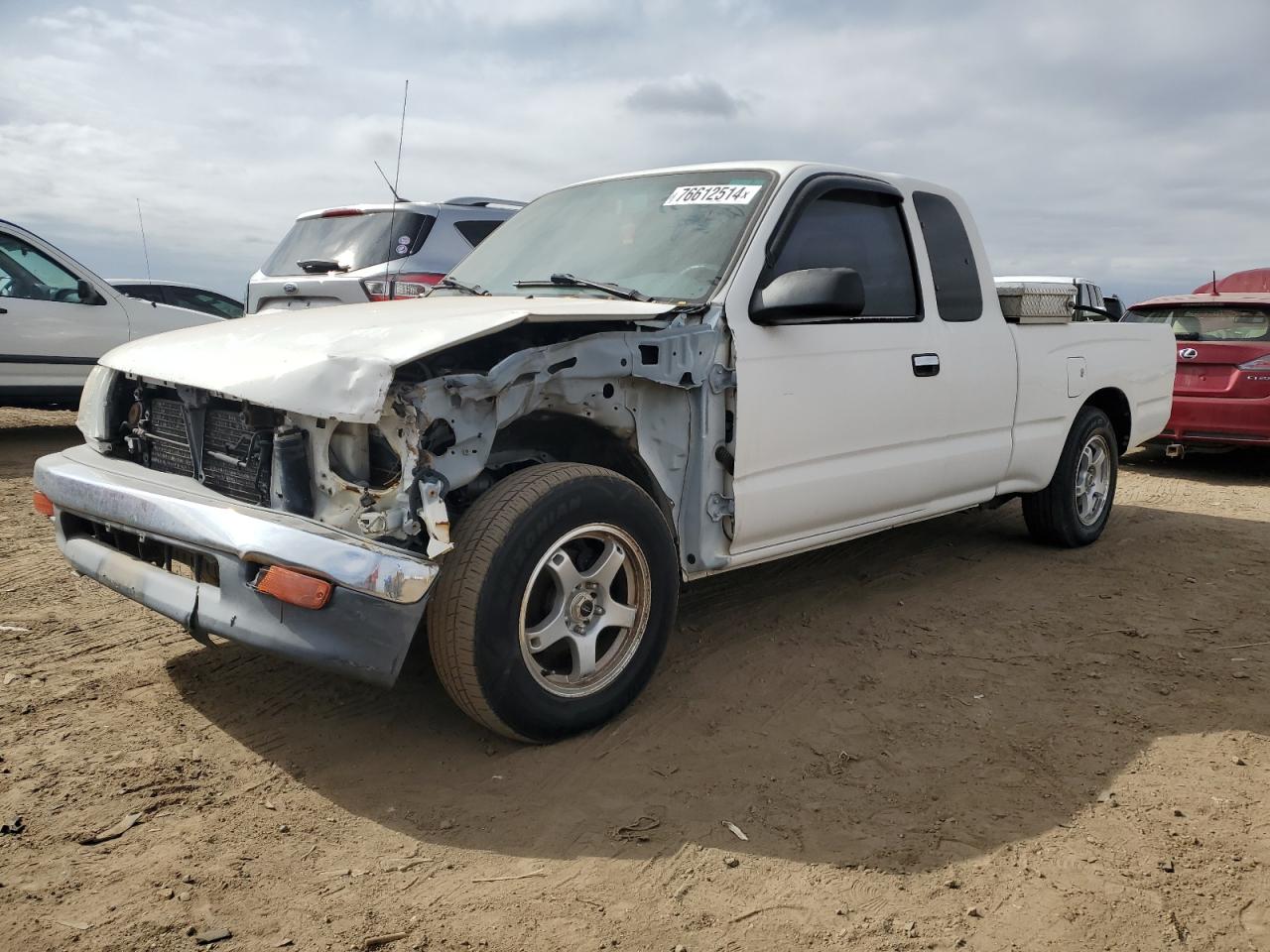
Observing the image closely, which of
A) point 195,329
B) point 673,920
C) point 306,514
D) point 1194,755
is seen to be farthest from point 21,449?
point 1194,755

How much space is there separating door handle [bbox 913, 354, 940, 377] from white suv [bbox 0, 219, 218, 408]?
701 centimetres

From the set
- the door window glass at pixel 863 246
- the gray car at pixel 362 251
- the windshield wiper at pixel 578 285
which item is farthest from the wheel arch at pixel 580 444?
the gray car at pixel 362 251

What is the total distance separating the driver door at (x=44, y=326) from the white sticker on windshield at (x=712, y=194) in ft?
21.0

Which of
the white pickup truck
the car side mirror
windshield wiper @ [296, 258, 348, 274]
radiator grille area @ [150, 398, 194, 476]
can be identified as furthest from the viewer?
the car side mirror

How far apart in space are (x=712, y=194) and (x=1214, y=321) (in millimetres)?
6891

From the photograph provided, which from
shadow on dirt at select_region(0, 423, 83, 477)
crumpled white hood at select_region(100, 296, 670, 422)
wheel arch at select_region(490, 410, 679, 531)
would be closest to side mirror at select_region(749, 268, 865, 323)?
crumpled white hood at select_region(100, 296, 670, 422)

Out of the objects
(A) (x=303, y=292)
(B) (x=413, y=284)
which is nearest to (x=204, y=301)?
(A) (x=303, y=292)

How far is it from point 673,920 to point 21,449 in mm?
8003

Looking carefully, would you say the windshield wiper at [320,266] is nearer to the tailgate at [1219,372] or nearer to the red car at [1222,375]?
the red car at [1222,375]

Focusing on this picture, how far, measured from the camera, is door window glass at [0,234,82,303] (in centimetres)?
827

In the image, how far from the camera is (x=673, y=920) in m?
2.40

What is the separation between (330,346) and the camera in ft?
9.46

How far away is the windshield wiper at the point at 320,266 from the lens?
7.55 m

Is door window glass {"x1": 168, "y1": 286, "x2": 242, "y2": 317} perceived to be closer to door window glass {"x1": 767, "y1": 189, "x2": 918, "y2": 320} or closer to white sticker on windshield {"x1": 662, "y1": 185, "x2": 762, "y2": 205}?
white sticker on windshield {"x1": 662, "y1": 185, "x2": 762, "y2": 205}
